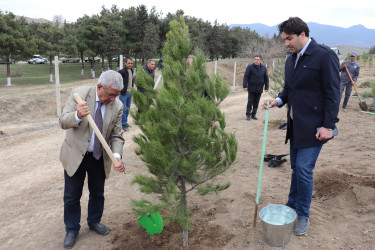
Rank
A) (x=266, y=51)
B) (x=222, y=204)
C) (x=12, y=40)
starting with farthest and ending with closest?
(x=266, y=51) → (x=12, y=40) → (x=222, y=204)

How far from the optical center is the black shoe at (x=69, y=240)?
9.47ft

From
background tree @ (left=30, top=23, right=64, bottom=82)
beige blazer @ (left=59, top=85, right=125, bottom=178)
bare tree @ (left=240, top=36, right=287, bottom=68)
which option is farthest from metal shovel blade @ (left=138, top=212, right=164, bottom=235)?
bare tree @ (left=240, top=36, right=287, bottom=68)

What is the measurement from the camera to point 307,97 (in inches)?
103

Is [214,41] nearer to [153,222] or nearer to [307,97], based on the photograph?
[307,97]

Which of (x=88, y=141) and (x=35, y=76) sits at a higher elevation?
(x=88, y=141)

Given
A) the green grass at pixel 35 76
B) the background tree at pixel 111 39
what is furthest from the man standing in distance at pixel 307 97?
the background tree at pixel 111 39

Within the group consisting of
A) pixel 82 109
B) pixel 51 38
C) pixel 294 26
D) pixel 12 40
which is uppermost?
pixel 51 38

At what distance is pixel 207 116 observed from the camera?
86.4 inches

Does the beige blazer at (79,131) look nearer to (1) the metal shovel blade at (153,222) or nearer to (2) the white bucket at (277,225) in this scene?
(1) the metal shovel blade at (153,222)

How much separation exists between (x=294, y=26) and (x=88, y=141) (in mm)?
2039

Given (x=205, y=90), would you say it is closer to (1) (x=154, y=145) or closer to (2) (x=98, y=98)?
(1) (x=154, y=145)

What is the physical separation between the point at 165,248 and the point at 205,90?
1528 millimetres

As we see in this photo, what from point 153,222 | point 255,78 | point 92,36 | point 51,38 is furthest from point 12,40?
point 153,222

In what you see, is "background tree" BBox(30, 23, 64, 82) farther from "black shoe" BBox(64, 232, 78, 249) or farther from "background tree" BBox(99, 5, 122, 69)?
"black shoe" BBox(64, 232, 78, 249)
